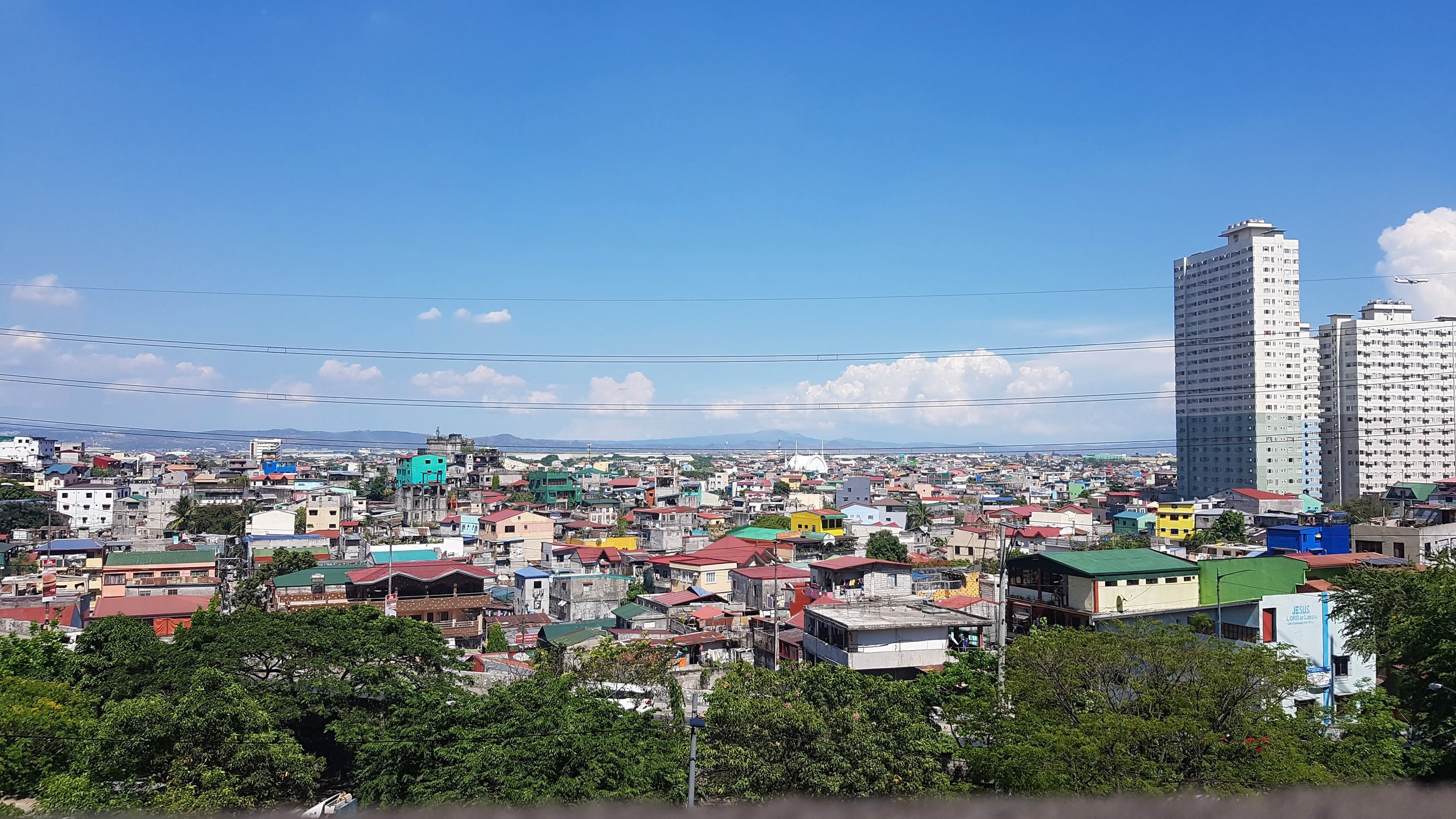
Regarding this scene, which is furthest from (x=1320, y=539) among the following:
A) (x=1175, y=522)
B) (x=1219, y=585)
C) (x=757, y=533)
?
(x=757, y=533)

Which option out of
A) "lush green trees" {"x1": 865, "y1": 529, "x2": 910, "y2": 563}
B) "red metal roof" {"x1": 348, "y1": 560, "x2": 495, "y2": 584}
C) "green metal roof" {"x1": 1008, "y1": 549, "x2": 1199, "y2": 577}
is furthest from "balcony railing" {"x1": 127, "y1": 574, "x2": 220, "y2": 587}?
"green metal roof" {"x1": 1008, "y1": 549, "x2": 1199, "y2": 577}

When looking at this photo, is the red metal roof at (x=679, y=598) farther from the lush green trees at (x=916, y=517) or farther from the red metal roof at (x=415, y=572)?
the lush green trees at (x=916, y=517)

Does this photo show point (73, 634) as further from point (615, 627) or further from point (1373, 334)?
point (1373, 334)

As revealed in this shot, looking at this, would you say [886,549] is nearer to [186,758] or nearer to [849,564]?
[849,564]

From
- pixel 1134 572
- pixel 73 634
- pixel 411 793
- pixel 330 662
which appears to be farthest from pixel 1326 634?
pixel 73 634

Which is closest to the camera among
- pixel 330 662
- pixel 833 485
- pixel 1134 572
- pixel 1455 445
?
pixel 330 662

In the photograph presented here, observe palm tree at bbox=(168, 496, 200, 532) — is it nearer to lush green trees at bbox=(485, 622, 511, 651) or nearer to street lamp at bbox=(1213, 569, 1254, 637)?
lush green trees at bbox=(485, 622, 511, 651)

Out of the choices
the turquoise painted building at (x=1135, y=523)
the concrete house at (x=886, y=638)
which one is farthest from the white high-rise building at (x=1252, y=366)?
the concrete house at (x=886, y=638)
